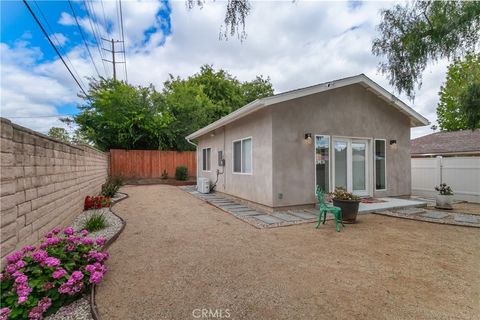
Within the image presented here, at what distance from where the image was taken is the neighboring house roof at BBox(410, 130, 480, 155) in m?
11.4

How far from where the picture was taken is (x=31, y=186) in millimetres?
3084

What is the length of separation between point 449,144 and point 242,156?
12536 millimetres

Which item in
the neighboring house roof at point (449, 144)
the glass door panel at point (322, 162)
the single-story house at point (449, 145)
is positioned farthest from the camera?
the neighboring house roof at point (449, 144)

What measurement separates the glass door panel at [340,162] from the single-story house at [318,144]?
31 millimetres

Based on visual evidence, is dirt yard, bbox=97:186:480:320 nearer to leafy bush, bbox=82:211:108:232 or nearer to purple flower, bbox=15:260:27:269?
leafy bush, bbox=82:211:108:232

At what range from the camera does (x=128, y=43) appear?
968 centimetres

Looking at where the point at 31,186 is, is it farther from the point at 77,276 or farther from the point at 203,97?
the point at 203,97

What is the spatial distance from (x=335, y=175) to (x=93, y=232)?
640 centimetres

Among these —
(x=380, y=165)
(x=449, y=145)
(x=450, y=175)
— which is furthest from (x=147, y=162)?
(x=449, y=145)

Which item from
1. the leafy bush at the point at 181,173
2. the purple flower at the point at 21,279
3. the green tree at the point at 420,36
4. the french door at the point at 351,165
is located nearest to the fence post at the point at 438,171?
the french door at the point at 351,165

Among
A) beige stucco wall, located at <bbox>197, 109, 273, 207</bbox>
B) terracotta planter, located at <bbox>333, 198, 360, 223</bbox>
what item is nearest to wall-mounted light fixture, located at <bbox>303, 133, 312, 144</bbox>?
beige stucco wall, located at <bbox>197, 109, 273, 207</bbox>

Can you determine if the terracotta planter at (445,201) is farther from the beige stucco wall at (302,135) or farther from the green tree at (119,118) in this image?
the green tree at (119,118)

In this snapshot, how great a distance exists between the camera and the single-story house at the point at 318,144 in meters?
6.24

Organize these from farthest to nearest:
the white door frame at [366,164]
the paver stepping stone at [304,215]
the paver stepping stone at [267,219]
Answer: the white door frame at [366,164], the paver stepping stone at [304,215], the paver stepping stone at [267,219]
